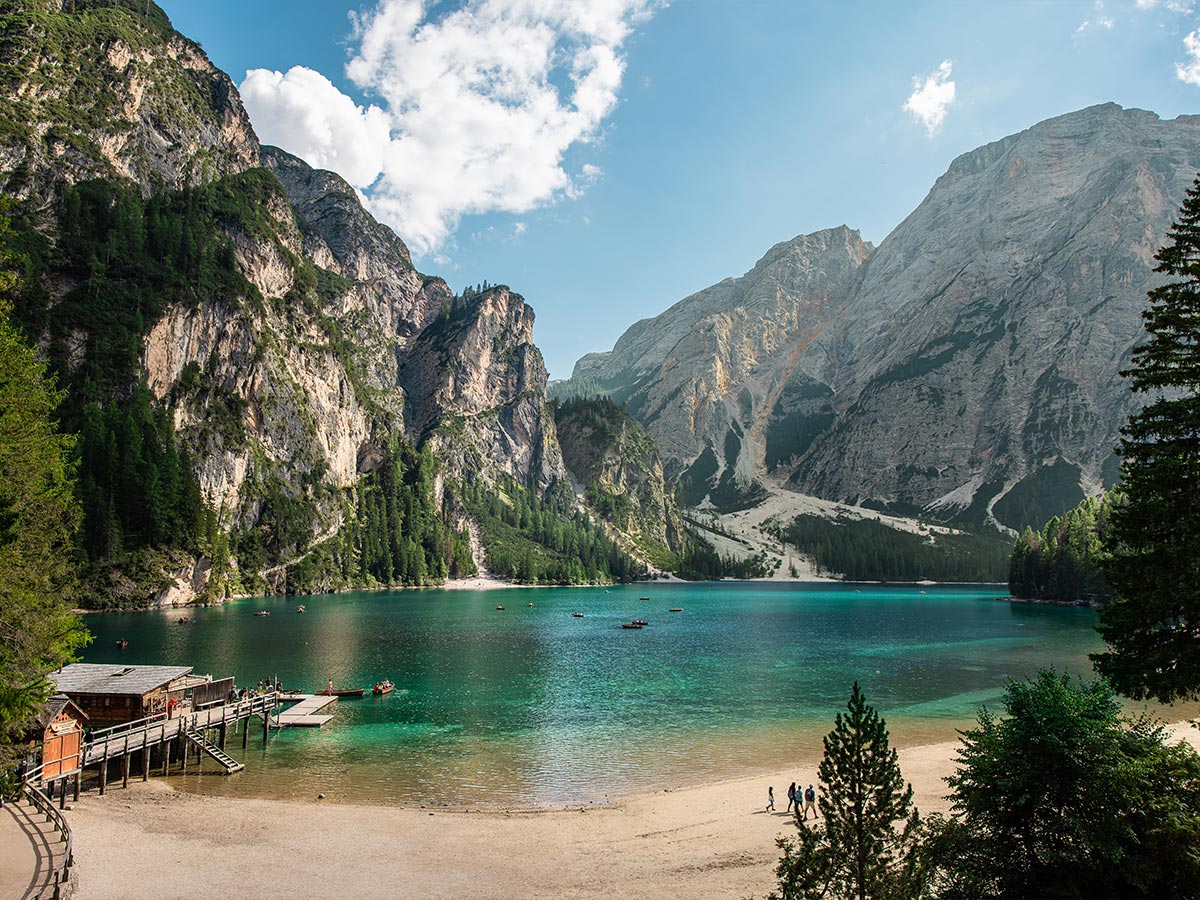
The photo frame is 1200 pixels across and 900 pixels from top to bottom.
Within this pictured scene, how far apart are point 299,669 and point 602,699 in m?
35.4

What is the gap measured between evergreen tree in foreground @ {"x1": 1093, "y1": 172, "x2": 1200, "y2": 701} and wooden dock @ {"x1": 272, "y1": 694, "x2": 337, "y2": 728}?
179 ft

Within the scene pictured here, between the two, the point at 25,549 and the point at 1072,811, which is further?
the point at 25,549

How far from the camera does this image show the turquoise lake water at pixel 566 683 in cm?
4416

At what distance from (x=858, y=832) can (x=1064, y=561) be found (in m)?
184

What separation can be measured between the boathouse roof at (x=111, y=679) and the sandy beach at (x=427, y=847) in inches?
319

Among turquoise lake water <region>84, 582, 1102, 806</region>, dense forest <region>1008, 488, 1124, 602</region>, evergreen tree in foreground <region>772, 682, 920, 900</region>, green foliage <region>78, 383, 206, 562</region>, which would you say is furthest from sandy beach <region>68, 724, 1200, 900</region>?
dense forest <region>1008, 488, 1124, 602</region>

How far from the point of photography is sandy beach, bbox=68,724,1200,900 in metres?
27.2

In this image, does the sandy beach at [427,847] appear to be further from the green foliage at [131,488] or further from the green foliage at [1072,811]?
the green foliage at [131,488]

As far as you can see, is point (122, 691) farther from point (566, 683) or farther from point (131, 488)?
Answer: point (131, 488)

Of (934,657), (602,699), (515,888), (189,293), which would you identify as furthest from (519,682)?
(189,293)

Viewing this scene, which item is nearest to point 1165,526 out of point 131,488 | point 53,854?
point 53,854

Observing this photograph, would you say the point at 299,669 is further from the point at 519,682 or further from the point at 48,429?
the point at 48,429

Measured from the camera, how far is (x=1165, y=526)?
60.1 ft

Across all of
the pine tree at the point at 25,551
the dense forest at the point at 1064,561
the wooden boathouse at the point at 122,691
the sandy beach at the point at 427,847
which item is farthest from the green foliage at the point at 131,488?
the dense forest at the point at 1064,561
